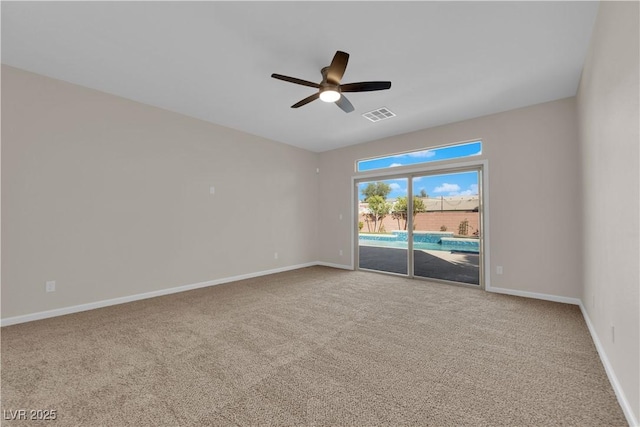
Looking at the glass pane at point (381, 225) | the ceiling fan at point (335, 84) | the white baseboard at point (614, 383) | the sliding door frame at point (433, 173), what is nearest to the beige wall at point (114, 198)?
the sliding door frame at point (433, 173)

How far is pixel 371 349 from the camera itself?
7.88 ft

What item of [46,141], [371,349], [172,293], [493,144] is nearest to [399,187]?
[493,144]

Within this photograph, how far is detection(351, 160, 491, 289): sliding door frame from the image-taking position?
4348 mm

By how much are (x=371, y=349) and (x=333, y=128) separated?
3.81 meters

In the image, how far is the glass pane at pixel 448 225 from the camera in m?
4.61

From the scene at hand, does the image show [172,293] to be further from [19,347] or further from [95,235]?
[19,347]

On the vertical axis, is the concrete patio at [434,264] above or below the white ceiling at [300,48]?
below

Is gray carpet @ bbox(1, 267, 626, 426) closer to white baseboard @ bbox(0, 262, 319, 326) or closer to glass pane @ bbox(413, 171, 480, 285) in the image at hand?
white baseboard @ bbox(0, 262, 319, 326)

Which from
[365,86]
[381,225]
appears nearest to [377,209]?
[381,225]

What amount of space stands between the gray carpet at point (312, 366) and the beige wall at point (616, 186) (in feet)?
1.29

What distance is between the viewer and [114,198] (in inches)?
146

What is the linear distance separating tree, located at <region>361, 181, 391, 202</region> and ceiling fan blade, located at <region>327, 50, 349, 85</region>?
3229mm

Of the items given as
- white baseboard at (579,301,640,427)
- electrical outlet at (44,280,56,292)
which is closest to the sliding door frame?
white baseboard at (579,301,640,427)

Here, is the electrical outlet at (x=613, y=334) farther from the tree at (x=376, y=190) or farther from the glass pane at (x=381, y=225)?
the tree at (x=376, y=190)
